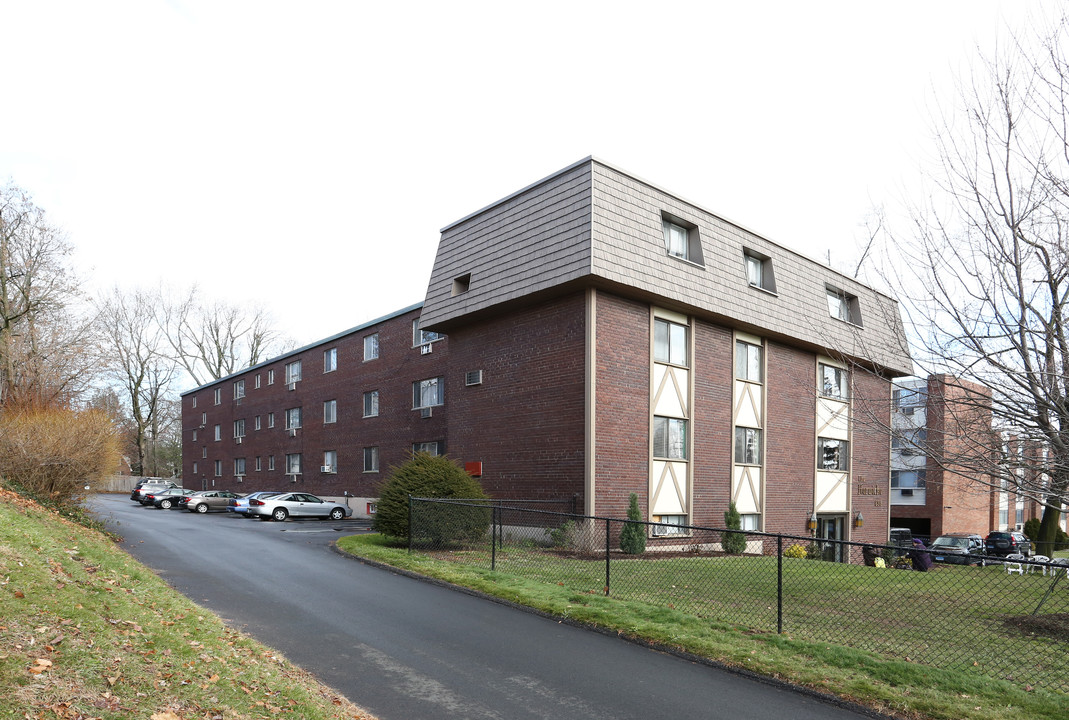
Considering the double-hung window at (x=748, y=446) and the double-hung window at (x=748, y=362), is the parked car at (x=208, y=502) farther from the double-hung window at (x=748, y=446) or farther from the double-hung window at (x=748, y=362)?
the double-hung window at (x=748, y=362)

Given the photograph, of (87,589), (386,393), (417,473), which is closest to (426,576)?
(417,473)

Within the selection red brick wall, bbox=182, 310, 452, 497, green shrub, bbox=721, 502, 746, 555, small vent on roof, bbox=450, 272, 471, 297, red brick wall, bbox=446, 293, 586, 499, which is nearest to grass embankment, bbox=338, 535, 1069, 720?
red brick wall, bbox=446, 293, 586, 499

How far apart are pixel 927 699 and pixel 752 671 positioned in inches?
62.3

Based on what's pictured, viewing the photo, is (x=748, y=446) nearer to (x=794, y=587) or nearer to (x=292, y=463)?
(x=794, y=587)

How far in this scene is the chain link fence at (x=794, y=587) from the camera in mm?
8773

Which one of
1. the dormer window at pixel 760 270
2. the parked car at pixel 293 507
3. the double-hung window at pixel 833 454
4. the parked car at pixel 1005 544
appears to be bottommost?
the parked car at pixel 1005 544

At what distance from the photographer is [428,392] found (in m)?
29.2

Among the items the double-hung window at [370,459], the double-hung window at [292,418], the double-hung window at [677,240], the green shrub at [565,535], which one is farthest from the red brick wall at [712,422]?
the double-hung window at [292,418]

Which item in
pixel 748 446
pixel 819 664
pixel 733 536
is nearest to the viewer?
pixel 819 664

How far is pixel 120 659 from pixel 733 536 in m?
16.8

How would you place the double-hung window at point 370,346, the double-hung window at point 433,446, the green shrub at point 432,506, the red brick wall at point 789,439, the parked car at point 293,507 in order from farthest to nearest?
the double-hung window at point 370,346, the parked car at point 293,507, the double-hung window at point 433,446, the red brick wall at point 789,439, the green shrub at point 432,506

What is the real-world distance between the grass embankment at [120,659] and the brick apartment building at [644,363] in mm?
10980

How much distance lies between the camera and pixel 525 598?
35.9 feet

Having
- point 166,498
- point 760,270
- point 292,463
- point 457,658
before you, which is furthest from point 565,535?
point 166,498
